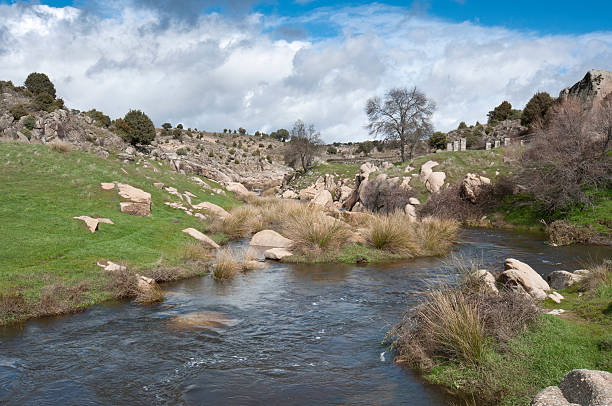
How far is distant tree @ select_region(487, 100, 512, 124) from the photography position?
8281 centimetres

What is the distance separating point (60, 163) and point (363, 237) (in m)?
20.0

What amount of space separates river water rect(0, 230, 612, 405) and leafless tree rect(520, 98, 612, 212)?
17511mm

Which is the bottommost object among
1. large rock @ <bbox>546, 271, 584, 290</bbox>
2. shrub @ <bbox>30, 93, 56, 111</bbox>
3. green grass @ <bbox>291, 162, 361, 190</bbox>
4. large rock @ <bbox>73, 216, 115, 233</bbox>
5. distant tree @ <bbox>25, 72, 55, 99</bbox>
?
large rock @ <bbox>546, 271, 584, 290</bbox>

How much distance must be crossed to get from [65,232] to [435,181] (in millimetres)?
30193

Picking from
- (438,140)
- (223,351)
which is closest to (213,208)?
(223,351)

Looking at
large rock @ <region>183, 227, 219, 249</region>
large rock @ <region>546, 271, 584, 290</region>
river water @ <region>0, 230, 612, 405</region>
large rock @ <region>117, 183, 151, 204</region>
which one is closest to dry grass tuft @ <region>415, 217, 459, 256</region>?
river water @ <region>0, 230, 612, 405</region>

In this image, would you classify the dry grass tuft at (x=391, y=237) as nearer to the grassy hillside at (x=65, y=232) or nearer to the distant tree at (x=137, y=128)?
the grassy hillside at (x=65, y=232)

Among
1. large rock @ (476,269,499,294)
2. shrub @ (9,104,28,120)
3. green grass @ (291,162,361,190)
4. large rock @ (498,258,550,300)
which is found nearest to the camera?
large rock @ (476,269,499,294)

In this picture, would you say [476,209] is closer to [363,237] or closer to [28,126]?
[363,237]

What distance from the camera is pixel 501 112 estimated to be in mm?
Answer: 83000

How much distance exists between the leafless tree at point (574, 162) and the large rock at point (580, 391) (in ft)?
76.4

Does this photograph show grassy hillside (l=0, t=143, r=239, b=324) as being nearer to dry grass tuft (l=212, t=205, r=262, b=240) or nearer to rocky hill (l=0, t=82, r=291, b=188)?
dry grass tuft (l=212, t=205, r=262, b=240)

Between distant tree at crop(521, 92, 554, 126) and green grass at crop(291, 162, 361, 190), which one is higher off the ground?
distant tree at crop(521, 92, 554, 126)

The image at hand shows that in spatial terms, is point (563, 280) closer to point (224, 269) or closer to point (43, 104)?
point (224, 269)
